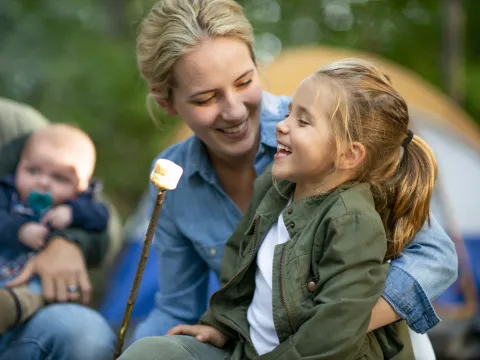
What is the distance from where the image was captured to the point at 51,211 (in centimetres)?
224

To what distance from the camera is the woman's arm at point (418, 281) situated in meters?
1.55

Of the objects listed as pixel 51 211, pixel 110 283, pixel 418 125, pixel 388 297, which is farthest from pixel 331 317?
pixel 418 125

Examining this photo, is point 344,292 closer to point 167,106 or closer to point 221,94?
point 221,94

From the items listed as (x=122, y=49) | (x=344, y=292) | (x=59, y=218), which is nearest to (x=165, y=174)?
(x=344, y=292)

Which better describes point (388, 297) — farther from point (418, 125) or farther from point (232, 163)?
point (418, 125)

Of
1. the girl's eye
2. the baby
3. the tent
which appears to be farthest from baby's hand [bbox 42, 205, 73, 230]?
the tent

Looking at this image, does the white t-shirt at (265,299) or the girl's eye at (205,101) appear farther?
the girl's eye at (205,101)

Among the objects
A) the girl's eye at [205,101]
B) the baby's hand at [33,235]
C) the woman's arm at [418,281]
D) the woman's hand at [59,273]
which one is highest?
the girl's eye at [205,101]

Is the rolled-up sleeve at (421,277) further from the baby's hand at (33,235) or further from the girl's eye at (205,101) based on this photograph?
the baby's hand at (33,235)

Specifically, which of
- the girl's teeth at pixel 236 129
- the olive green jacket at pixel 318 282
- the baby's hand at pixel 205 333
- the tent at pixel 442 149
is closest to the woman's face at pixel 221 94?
the girl's teeth at pixel 236 129

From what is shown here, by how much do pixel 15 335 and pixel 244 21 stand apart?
3.55 ft

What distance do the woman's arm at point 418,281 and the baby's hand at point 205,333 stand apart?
0.37m

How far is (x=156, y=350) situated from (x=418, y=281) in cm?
60

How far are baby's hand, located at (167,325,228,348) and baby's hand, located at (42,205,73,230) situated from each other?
67 cm
